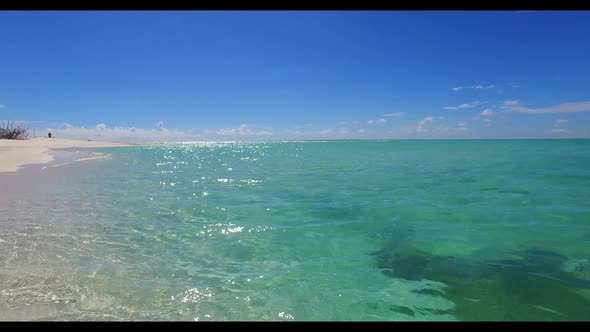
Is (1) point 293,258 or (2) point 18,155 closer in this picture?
(1) point 293,258

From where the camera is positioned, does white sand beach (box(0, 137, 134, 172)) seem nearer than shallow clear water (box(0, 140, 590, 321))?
No

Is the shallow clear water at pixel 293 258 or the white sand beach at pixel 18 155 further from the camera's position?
the white sand beach at pixel 18 155

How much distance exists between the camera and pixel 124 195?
43.7 ft

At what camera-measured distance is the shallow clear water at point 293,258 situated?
4688 mm

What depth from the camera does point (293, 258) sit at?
22.0 ft

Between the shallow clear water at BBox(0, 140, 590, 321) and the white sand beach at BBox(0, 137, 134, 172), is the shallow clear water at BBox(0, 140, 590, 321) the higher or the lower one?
the lower one

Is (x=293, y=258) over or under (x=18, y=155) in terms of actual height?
under

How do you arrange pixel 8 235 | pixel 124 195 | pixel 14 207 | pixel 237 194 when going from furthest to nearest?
pixel 237 194 < pixel 124 195 < pixel 14 207 < pixel 8 235

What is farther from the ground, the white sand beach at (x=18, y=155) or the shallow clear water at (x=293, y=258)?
the white sand beach at (x=18, y=155)

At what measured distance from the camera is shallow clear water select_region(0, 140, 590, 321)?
15.4ft

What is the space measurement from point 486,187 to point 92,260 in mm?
15278
